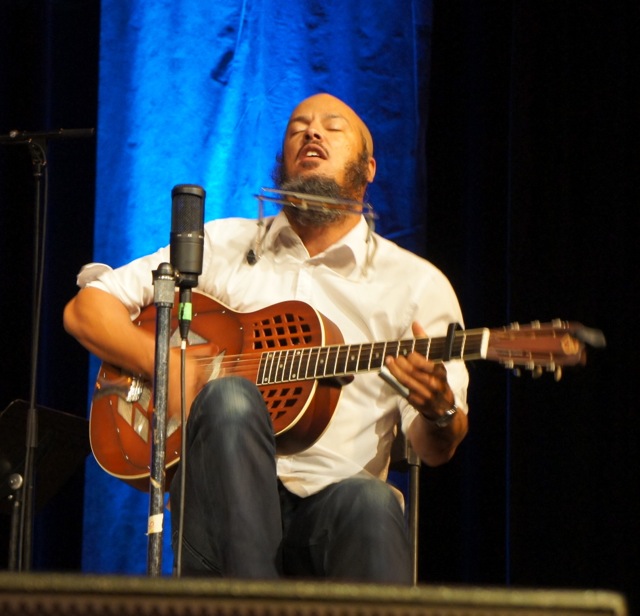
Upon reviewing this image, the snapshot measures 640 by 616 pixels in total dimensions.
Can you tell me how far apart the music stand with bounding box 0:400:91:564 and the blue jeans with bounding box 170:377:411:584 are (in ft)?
2.95

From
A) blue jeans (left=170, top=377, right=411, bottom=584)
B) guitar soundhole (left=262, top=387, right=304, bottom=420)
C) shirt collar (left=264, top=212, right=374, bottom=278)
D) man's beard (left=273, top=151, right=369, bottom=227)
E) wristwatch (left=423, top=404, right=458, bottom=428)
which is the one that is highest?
man's beard (left=273, top=151, right=369, bottom=227)

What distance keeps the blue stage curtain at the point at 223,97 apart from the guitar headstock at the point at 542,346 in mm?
1181

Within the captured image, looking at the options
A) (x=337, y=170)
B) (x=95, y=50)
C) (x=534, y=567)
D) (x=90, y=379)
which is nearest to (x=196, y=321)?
(x=337, y=170)

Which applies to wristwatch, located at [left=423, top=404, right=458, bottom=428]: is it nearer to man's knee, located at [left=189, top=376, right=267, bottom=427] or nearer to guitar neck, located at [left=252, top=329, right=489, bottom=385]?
guitar neck, located at [left=252, top=329, right=489, bottom=385]

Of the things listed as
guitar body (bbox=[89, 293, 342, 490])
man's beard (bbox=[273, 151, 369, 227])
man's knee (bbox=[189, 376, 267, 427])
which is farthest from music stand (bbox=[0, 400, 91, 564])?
man's knee (bbox=[189, 376, 267, 427])

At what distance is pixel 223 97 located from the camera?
3412mm

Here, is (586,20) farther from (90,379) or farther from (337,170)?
(90,379)

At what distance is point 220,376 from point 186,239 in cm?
58

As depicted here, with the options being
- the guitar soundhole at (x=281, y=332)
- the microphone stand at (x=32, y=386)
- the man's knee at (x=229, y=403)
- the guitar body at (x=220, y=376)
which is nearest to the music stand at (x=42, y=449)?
Result: the microphone stand at (x=32, y=386)

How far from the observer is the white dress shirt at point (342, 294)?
237 centimetres

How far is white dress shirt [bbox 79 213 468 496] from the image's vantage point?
237 centimetres

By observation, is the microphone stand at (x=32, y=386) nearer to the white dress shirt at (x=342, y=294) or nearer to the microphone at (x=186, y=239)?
the white dress shirt at (x=342, y=294)

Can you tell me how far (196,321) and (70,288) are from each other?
1.09m

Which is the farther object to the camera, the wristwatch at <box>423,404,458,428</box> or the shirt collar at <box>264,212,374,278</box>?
the shirt collar at <box>264,212,374,278</box>
